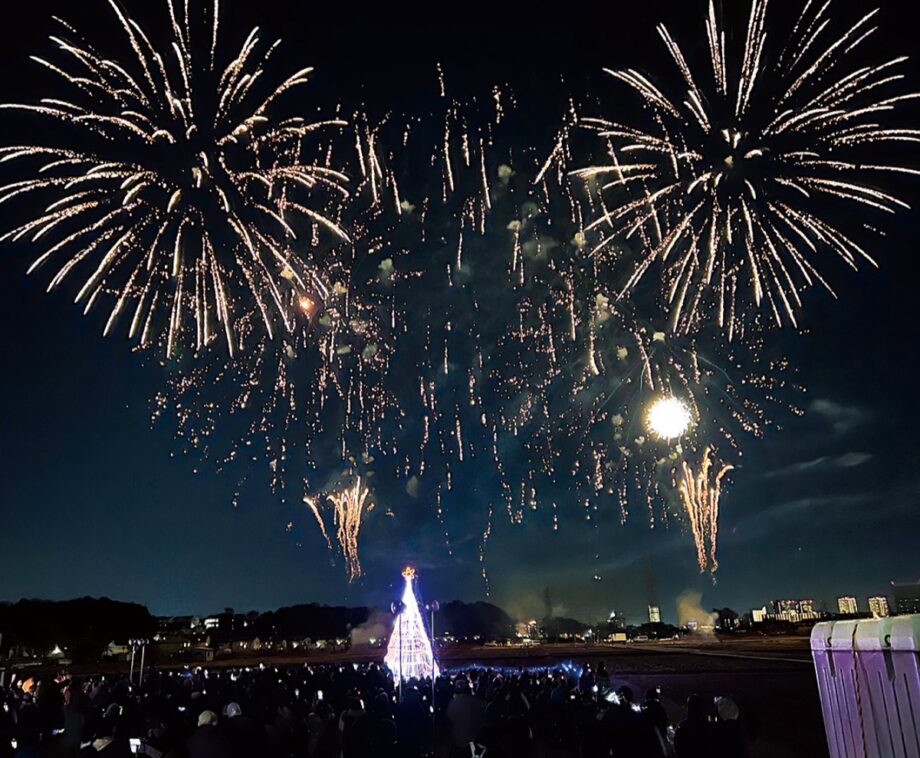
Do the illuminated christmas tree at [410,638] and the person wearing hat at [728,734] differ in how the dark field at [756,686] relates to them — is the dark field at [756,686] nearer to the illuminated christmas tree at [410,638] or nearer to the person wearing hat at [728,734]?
the person wearing hat at [728,734]

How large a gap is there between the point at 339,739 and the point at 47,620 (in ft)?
307

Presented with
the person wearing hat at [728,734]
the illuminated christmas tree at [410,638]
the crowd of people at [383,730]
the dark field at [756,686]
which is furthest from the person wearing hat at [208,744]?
the illuminated christmas tree at [410,638]

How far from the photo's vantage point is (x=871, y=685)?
450 cm

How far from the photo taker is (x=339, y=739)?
33.3 feet

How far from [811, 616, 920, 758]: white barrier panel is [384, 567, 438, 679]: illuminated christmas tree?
29160 millimetres

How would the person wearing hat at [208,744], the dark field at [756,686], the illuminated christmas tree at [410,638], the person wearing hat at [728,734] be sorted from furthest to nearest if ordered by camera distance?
the illuminated christmas tree at [410,638]
the dark field at [756,686]
the person wearing hat at [208,744]
the person wearing hat at [728,734]

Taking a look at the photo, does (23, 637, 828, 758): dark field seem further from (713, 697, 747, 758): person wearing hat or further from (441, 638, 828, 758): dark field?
(713, 697, 747, 758): person wearing hat

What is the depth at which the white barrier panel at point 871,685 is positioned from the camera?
13.6ft

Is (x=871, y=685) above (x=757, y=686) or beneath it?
above

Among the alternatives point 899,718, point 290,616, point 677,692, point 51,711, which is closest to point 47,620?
point 290,616

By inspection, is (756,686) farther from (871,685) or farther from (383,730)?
(871,685)

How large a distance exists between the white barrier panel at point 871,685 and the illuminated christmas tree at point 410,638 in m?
29.2

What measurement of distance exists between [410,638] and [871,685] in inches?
1217

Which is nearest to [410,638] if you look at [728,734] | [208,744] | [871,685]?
[208,744]
